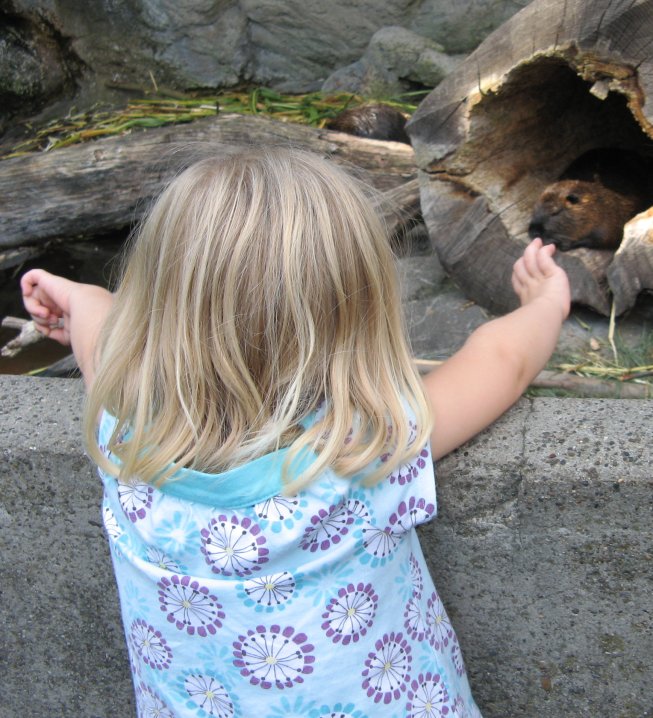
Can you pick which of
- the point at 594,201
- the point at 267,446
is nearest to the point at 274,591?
the point at 267,446

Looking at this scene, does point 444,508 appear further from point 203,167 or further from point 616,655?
point 203,167

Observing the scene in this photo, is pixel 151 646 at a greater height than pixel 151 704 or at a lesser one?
greater

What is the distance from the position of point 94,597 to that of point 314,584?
722 mm

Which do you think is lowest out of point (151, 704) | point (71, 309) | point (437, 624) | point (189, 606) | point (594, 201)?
point (151, 704)

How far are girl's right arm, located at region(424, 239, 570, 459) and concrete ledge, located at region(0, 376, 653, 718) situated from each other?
9cm

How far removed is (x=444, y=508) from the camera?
4.73 ft

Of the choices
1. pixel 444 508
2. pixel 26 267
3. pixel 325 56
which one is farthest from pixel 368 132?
pixel 444 508

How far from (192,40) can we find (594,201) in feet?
7.79

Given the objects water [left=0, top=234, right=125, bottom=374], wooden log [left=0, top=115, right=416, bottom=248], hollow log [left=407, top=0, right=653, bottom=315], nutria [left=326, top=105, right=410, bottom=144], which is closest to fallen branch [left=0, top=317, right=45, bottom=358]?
wooden log [left=0, top=115, right=416, bottom=248]

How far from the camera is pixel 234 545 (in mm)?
1096

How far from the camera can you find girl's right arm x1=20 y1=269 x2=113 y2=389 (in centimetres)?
149

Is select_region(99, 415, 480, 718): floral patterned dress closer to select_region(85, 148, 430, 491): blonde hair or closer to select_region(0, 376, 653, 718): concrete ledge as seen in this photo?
select_region(85, 148, 430, 491): blonde hair

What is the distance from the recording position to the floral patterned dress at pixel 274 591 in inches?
43.1

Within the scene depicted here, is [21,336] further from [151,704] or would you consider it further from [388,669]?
[388,669]
